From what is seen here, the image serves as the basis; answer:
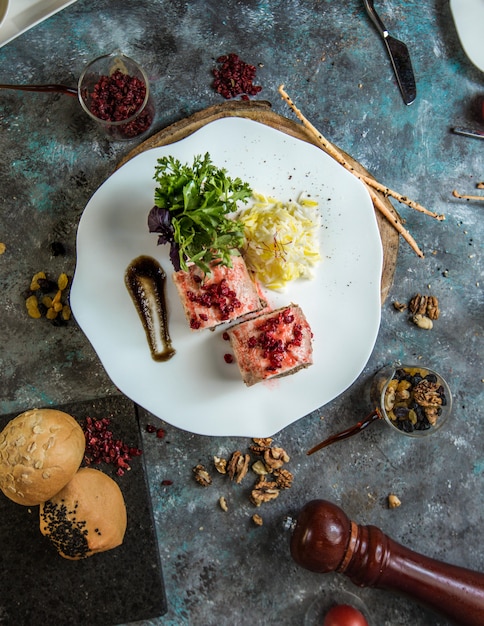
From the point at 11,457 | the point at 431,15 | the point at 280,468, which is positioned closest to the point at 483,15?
the point at 431,15

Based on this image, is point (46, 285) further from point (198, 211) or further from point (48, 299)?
point (198, 211)

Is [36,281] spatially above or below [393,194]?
above

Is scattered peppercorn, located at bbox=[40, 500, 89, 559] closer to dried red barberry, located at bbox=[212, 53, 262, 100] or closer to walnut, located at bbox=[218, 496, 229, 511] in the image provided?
walnut, located at bbox=[218, 496, 229, 511]

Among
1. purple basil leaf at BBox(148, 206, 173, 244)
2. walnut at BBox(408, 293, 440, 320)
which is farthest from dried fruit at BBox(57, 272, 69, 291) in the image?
walnut at BBox(408, 293, 440, 320)

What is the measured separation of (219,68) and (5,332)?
2.07 m

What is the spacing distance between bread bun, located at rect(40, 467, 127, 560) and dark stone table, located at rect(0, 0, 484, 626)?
0.97ft

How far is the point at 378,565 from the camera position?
3.00m

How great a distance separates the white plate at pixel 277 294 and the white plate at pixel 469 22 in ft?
3.80

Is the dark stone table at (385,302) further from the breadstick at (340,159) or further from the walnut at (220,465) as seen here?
the breadstick at (340,159)

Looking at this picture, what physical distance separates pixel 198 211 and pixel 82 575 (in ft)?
7.33

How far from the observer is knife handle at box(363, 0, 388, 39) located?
3404 mm

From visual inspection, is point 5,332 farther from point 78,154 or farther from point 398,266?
point 398,266

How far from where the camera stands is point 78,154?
3.38 meters

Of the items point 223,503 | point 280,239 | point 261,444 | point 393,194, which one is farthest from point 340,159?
point 223,503
